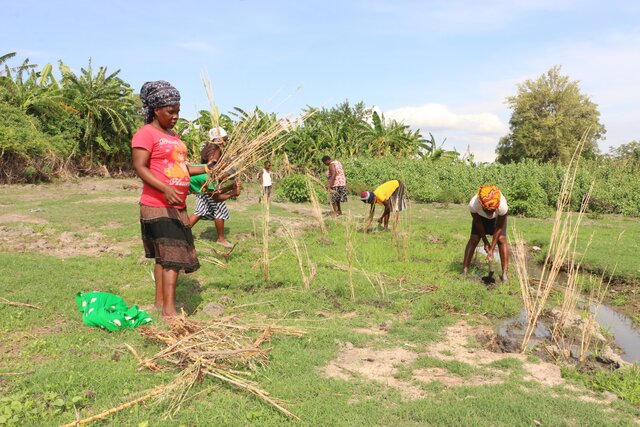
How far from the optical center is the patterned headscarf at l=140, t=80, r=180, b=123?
3.71 m

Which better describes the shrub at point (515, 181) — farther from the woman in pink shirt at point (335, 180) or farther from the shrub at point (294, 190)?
the woman in pink shirt at point (335, 180)

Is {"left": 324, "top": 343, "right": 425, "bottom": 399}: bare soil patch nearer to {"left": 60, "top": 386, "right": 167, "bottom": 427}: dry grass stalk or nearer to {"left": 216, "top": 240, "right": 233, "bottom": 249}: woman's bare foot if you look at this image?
{"left": 60, "top": 386, "right": 167, "bottom": 427}: dry grass stalk

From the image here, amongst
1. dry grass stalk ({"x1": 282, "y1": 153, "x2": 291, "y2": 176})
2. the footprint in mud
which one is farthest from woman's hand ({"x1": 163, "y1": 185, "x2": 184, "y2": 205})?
the footprint in mud

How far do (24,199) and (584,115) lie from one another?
3187cm

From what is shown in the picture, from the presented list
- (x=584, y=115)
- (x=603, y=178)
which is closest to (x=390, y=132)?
(x=603, y=178)

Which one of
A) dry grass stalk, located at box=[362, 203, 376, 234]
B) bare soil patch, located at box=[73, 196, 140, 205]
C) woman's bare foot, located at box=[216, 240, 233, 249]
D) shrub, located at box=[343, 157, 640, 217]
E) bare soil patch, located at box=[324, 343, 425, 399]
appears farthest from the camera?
shrub, located at box=[343, 157, 640, 217]

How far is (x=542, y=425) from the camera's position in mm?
2586

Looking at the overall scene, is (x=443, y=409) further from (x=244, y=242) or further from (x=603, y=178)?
(x=603, y=178)

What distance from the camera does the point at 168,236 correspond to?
12.5 ft

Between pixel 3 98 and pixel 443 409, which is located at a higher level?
pixel 3 98

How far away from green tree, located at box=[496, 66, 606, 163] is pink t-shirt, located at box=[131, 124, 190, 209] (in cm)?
3123

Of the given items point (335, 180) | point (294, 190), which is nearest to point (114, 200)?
point (294, 190)

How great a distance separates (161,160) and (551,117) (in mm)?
32144

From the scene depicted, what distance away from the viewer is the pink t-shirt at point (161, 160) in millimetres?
3697
